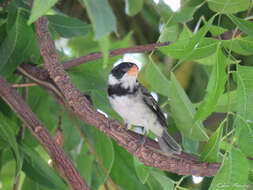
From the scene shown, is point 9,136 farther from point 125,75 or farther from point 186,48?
point 125,75

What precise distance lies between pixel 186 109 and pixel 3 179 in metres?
1.55

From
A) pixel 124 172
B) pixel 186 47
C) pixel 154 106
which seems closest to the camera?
pixel 186 47

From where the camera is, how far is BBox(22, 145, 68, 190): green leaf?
229 cm

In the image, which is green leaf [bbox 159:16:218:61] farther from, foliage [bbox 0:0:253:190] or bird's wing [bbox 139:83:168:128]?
bird's wing [bbox 139:83:168:128]

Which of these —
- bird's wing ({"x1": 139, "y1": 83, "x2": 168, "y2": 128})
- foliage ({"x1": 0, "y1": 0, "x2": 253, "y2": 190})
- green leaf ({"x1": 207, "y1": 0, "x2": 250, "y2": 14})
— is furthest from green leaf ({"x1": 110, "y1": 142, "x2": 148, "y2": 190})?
green leaf ({"x1": 207, "y1": 0, "x2": 250, "y2": 14})

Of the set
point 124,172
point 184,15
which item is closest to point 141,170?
point 124,172

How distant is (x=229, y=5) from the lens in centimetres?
202

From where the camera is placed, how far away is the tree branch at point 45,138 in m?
1.95

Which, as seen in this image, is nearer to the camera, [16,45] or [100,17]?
[100,17]

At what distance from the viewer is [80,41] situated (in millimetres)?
4129

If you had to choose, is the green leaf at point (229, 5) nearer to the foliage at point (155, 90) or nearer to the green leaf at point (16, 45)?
the foliage at point (155, 90)

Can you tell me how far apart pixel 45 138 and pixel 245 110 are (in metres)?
0.84

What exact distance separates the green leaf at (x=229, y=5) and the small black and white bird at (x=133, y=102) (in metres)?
0.84

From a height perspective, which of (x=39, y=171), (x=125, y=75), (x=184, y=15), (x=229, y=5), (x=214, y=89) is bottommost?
(x=39, y=171)
